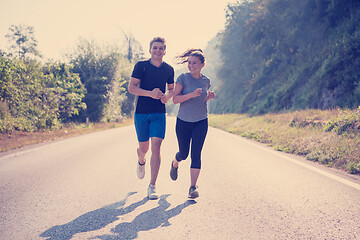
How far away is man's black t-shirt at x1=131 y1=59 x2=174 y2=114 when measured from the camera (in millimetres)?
4277

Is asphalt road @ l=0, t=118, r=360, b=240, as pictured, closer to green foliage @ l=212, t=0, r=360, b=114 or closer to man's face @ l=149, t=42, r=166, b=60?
man's face @ l=149, t=42, r=166, b=60

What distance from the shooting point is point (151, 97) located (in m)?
4.27

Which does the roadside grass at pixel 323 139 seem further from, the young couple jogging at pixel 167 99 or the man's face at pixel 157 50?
the man's face at pixel 157 50

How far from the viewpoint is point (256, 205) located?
389cm

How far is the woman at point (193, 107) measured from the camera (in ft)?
A: 13.6

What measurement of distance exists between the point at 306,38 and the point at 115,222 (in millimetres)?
25099

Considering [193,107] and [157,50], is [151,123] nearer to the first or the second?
[193,107]

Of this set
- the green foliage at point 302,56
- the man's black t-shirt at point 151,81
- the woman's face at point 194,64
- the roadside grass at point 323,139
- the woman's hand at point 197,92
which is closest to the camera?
the woman's hand at point 197,92

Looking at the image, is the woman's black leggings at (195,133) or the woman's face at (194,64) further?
the woman's black leggings at (195,133)

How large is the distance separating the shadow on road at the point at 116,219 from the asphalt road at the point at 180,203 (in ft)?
0.03

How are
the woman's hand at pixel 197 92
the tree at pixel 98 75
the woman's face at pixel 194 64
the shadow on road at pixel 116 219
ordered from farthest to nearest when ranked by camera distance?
the tree at pixel 98 75 < the woman's face at pixel 194 64 < the woman's hand at pixel 197 92 < the shadow on road at pixel 116 219

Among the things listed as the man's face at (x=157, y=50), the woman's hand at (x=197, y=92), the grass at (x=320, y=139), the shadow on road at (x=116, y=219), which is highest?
the man's face at (x=157, y=50)

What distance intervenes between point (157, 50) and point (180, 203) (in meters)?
2.16

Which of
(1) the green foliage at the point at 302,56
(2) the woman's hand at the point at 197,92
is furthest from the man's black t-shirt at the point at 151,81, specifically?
(1) the green foliage at the point at 302,56
